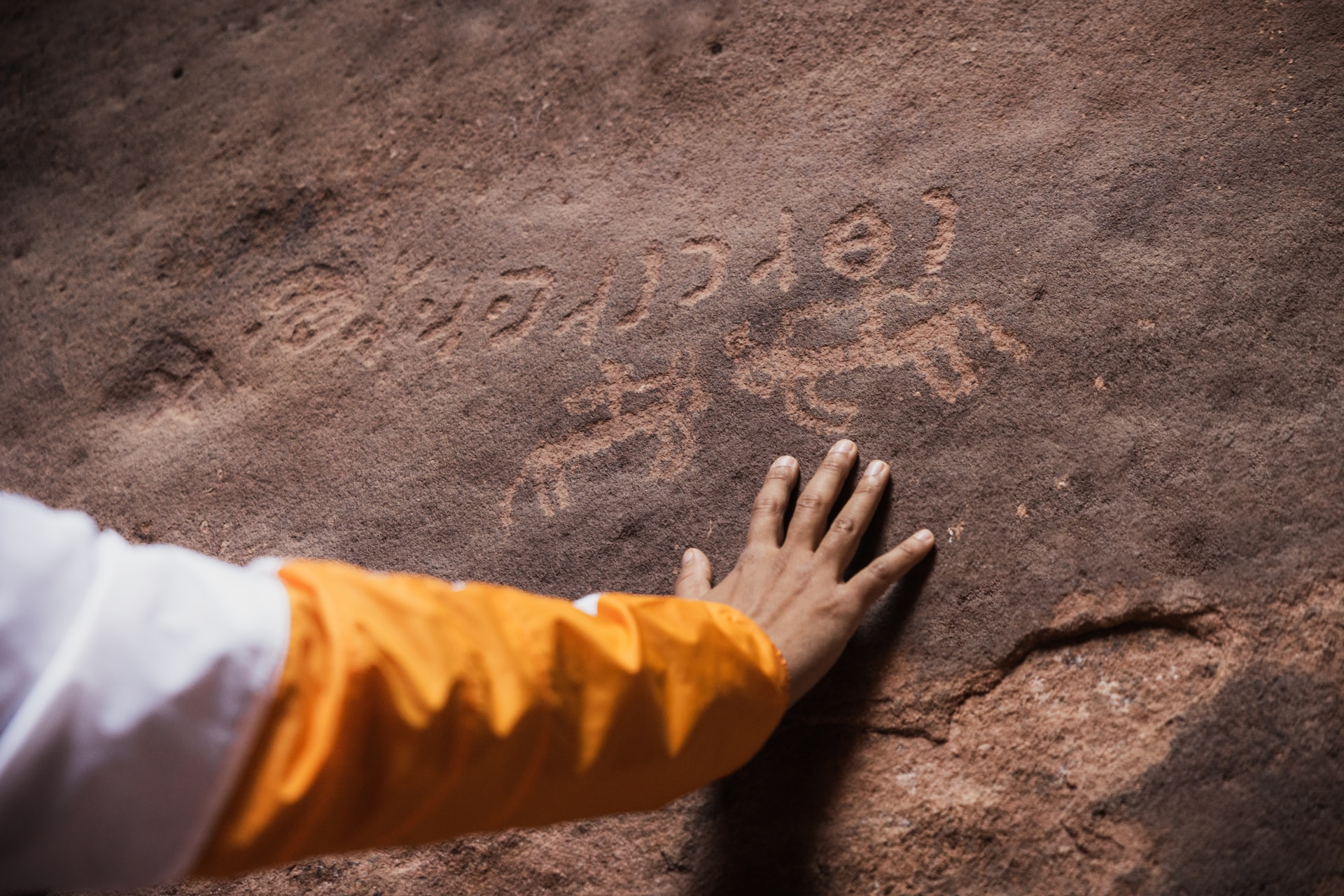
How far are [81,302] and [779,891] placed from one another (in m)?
1.71

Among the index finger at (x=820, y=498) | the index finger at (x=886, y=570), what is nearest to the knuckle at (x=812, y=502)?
the index finger at (x=820, y=498)

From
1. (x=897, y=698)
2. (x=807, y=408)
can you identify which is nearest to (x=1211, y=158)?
(x=807, y=408)

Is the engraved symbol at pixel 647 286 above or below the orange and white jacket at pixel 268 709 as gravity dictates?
below

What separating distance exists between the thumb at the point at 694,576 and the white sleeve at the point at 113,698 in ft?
2.07

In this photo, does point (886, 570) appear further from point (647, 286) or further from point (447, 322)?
point (447, 322)

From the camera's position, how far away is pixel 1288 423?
1.10 m

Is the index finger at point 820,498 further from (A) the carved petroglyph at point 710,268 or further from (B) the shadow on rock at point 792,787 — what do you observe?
(A) the carved petroglyph at point 710,268

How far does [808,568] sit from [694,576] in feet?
0.57

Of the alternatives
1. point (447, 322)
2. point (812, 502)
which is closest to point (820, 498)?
point (812, 502)

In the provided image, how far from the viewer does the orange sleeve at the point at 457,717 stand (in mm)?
652

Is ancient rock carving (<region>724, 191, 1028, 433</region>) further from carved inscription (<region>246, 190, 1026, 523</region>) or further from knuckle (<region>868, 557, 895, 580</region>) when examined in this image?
knuckle (<region>868, 557, 895, 580</region>)

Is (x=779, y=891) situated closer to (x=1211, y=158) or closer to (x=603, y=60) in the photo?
(x=1211, y=158)

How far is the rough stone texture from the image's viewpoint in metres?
1.08

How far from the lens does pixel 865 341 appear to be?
1284 millimetres
